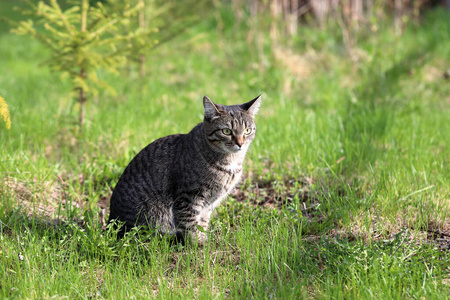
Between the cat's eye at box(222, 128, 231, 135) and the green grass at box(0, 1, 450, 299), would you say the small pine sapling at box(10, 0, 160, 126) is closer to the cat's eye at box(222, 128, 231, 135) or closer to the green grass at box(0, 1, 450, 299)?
the green grass at box(0, 1, 450, 299)

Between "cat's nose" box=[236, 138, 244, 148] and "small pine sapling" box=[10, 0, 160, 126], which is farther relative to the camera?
"small pine sapling" box=[10, 0, 160, 126]

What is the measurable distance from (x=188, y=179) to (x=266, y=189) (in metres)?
1.24

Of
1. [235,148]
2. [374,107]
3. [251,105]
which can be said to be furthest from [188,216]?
[374,107]

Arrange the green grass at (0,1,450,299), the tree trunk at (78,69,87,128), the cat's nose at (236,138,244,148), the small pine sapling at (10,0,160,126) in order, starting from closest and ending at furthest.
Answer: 1. the green grass at (0,1,450,299)
2. the cat's nose at (236,138,244,148)
3. the small pine sapling at (10,0,160,126)
4. the tree trunk at (78,69,87,128)

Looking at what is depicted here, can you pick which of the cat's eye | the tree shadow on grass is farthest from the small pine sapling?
the tree shadow on grass

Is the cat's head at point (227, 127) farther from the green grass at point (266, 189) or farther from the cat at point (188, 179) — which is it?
the green grass at point (266, 189)

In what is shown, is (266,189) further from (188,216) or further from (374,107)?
(374,107)

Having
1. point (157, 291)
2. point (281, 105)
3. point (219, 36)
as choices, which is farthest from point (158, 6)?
point (157, 291)

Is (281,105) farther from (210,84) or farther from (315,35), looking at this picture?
(315,35)

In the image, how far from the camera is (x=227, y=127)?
392 centimetres

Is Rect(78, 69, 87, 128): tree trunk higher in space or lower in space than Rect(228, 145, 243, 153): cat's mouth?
higher

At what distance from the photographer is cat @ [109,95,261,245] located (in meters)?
3.95

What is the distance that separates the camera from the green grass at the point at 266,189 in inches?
128

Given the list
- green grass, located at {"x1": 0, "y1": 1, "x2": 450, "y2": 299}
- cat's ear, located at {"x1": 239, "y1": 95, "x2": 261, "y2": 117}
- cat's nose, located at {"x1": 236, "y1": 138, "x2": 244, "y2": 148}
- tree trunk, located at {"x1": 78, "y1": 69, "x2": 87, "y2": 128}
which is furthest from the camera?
tree trunk, located at {"x1": 78, "y1": 69, "x2": 87, "y2": 128}
